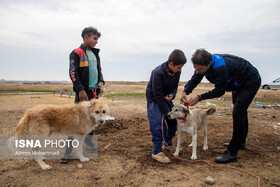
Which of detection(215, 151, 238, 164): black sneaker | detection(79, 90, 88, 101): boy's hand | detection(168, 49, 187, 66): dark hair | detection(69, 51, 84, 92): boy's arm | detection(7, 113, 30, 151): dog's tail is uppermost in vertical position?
detection(168, 49, 187, 66): dark hair

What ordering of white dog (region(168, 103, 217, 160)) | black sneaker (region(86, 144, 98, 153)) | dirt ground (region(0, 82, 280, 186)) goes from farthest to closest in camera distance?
black sneaker (region(86, 144, 98, 153))
white dog (region(168, 103, 217, 160))
dirt ground (region(0, 82, 280, 186))

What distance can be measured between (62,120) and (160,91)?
2.22 metres

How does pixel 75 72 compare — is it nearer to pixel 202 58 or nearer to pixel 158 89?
pixel 158 89

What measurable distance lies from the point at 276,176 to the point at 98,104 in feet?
12.6

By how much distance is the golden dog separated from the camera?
398cm

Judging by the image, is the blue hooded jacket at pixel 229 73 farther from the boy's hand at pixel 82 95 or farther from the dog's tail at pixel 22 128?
the dog's tail at pixel 22 128

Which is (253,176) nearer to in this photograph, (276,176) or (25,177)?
(276,176)

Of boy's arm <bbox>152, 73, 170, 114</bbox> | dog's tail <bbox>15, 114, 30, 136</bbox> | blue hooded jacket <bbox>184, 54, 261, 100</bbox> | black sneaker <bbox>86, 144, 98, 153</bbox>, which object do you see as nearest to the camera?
dog's tail <bbox>15, 114, 30, 136</bbox>

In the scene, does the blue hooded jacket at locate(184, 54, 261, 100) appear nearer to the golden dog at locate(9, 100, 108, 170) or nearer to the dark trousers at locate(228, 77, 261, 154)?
the dark trousers at locate(228, 77, 261, 154)

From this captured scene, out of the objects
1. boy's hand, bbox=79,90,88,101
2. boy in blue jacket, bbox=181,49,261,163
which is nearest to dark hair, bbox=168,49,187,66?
boy in blue jacket, bbox=181,49,261,163

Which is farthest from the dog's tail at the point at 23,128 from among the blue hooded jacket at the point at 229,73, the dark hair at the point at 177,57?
the blue hooded jacket at the point at 229,73

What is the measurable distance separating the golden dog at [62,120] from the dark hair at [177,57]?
188cm

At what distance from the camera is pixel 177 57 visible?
4.18m

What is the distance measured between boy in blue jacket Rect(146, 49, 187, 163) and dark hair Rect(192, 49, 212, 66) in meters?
0.23
